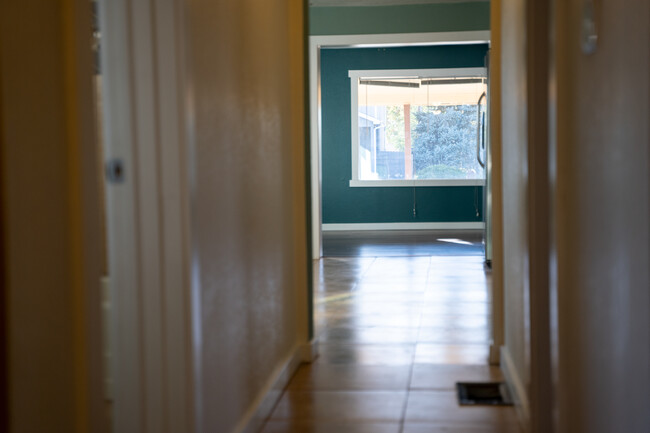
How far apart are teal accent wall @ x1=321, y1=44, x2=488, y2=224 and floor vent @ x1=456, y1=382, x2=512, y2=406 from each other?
803 centimetres

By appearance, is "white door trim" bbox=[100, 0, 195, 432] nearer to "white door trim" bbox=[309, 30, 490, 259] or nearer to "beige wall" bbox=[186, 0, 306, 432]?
"beige wall" bbox=[186, 0, 306, 432]

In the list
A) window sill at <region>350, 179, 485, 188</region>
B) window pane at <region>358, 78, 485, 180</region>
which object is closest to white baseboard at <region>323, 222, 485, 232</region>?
window sill at <region>350, 179, 485, 188</region>

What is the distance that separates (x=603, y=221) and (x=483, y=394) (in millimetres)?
1656

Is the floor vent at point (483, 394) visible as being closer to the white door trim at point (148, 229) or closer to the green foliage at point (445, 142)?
the white door trim at point (148, 229)

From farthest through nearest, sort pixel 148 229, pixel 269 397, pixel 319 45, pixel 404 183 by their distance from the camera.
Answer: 1. pixel 404 183
2. pixel 319 45
3. pixel 269 397
4. pixel 148 229

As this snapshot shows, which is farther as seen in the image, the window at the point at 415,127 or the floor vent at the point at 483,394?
the window at the point at 415,127

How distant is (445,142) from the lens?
11180mm

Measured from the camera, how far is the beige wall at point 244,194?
2.00 metres

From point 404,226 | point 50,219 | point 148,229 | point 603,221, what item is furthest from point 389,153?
point 50,219

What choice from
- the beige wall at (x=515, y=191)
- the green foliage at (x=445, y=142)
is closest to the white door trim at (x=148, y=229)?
the beige wall at (x=515, y=191)

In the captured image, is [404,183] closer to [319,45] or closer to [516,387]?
[319,45]

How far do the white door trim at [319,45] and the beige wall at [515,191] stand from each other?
4.70m

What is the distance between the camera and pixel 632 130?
1213 millimetres

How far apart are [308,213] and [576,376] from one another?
1.96 m
